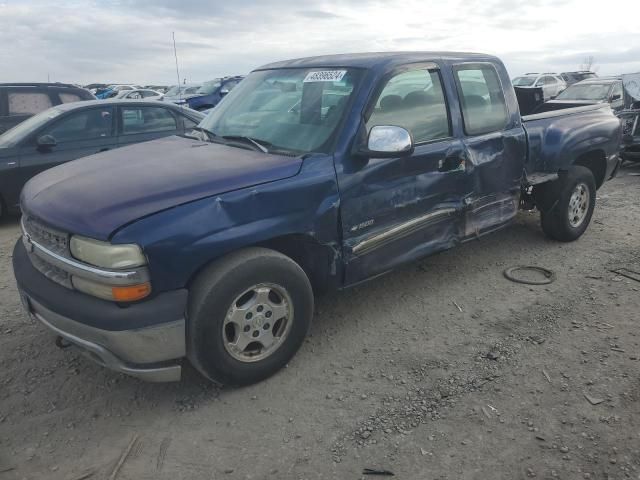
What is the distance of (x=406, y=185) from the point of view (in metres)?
3.57

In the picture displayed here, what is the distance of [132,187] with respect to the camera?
9.12 feet

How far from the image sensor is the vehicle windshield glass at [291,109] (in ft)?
11.0

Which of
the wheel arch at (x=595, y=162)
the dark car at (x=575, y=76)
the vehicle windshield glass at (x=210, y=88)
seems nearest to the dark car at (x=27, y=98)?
the wheel arch at (x=595, y=162)

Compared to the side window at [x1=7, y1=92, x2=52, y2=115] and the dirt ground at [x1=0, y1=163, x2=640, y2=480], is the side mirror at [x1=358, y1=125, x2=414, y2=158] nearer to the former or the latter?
the dirt ground at [x1=0, y1=163, x2=640, y2=480]

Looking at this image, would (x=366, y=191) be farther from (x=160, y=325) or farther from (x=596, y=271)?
(x=596, y=271)

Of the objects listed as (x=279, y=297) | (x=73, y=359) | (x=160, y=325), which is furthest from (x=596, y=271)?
(x=73, y=359)

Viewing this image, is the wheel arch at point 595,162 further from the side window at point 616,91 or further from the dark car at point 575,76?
the dark car at point 575,76

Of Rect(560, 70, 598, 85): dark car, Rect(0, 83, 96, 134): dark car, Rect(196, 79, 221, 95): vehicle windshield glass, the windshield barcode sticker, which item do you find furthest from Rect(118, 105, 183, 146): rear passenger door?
Rect(560, 70, 598, 85): dark car

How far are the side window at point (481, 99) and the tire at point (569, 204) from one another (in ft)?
3.71

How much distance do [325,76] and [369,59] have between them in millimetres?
334

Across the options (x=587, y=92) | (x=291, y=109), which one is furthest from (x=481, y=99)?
(x=587, y=92)

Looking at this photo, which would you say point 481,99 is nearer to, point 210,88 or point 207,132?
point 207,132

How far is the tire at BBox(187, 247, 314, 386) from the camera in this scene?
2.71 metres

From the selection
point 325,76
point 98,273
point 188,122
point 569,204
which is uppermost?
point 325,76
